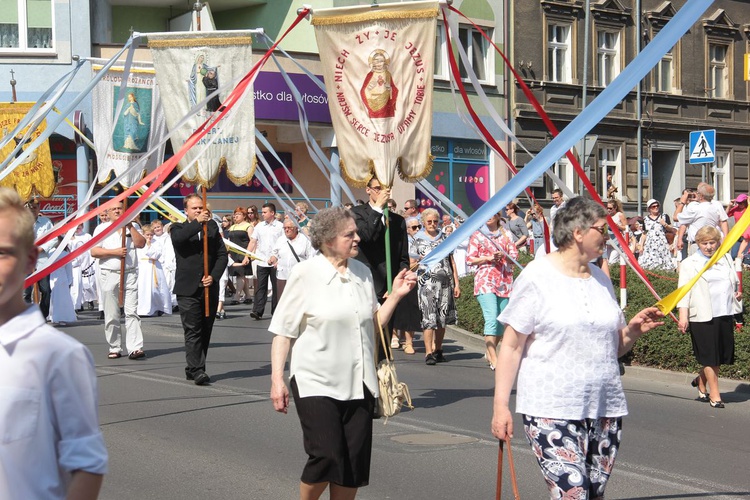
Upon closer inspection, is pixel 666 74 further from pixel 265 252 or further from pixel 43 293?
pixel 43 293

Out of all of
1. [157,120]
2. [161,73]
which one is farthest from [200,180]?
[157,120]

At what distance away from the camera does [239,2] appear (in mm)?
31672

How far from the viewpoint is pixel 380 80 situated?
31.8ft

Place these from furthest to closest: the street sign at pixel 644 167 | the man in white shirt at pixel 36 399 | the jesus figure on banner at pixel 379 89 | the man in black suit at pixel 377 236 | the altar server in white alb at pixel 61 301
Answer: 1. the street sign at pixel 644 167
2. the altar server in white alb at pixel 61 301
3. the jesus figure on banner at pixel 379 89
4. the man in black suit at pixel 377 236
5. the man in white shirt at pixel 36 399

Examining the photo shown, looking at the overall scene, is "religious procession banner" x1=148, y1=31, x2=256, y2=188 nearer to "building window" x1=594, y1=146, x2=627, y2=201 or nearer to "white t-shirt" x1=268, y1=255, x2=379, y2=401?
"white t-shirt" x1=268, y1=255, x2=379, y2=401

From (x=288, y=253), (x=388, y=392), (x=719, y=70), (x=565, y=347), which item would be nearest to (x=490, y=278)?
(x=288, y=253)

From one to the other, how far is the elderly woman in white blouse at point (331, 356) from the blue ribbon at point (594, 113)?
0.90m

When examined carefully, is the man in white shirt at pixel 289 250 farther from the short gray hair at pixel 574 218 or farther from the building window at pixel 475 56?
the building window at pixel 475 56

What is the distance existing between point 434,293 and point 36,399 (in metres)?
11.5

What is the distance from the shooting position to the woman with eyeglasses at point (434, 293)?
1389 cm

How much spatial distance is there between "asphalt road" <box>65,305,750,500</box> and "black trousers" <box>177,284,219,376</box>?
0.89ft

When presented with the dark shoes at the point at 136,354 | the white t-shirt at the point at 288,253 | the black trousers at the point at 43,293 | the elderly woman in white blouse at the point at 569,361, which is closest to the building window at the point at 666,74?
the white t-shirt at the point at 288,253

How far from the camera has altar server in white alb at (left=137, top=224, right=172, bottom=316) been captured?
19672 mm

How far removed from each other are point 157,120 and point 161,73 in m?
4.63
